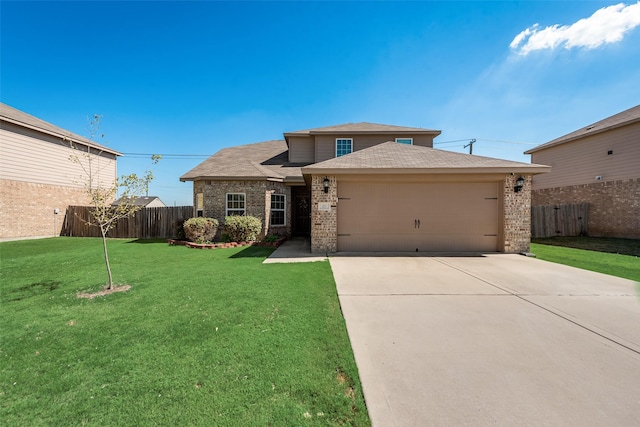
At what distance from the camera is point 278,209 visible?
12.1m

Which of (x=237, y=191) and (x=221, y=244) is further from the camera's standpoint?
(x=237, y=191)

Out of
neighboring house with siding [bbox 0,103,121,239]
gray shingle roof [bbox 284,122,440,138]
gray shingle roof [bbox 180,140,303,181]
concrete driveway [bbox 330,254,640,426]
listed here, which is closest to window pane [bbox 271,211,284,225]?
gray shingle roof [bbox 180,140,303,181]

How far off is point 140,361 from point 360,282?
12.3 feet

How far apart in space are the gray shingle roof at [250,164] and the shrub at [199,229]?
6.96 ft

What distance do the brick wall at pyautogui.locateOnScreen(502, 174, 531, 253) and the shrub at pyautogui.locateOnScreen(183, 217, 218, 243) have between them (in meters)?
11.3

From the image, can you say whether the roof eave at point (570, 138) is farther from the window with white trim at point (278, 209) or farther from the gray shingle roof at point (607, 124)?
the window with white trim at point (278, 209)

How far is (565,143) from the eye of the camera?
14.6 meters

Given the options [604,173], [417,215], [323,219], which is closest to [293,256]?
[323,219]

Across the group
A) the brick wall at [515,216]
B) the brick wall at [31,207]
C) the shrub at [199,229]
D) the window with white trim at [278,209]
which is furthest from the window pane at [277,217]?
the brick wall at [31,207]

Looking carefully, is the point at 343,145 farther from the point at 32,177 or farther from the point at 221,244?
the point at 32,177

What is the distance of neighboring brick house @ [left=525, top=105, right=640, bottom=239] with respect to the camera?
1148 cm

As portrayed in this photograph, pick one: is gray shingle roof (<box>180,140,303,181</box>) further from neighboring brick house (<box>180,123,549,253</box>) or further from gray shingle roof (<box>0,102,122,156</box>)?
gray shingle roof (<box>0,102,122,156</box>)

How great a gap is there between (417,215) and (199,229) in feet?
28.8

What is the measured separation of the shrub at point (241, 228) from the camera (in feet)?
34.0
